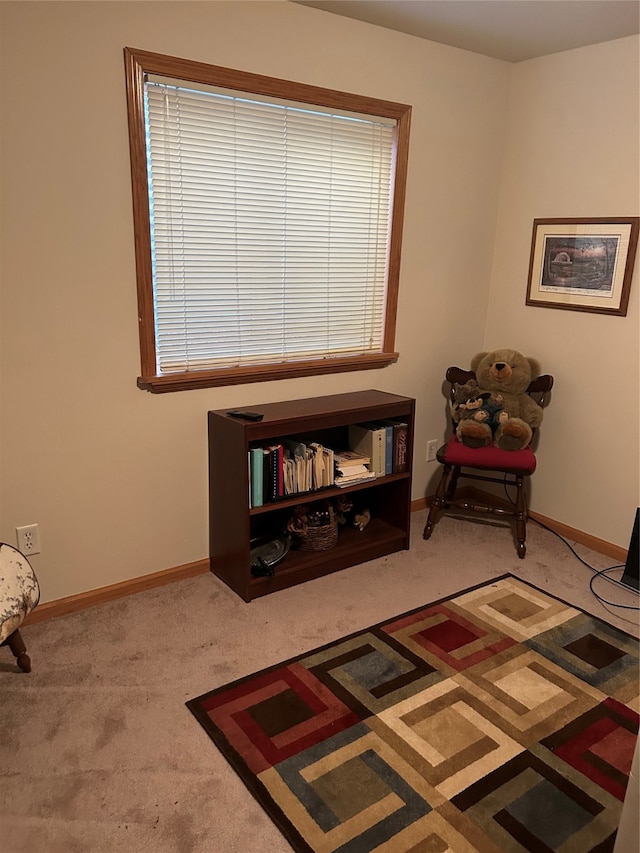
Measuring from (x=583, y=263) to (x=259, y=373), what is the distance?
5.53 feet

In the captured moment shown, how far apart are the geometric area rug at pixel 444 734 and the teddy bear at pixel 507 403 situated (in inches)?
34.4

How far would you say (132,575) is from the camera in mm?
2654

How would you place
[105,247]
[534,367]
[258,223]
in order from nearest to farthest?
[105,247] < [258,223] < [534,367]

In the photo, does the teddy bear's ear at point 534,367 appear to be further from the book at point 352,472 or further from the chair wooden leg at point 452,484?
the book at point 352,472

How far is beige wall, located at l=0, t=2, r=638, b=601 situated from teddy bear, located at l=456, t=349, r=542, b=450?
0.22 m

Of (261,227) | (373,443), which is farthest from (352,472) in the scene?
(261,227)

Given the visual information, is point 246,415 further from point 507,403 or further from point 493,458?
point 507,403

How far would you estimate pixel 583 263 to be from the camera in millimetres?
3061

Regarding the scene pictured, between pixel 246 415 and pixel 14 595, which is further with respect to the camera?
pixel 246 415

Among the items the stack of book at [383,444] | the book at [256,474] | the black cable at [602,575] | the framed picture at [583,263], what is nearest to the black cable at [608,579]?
the black cable at [602,575]

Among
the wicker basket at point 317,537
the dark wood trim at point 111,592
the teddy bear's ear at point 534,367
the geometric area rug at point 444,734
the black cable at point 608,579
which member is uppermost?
the teddy bear's ear at point 534,367

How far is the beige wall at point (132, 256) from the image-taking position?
2.13m

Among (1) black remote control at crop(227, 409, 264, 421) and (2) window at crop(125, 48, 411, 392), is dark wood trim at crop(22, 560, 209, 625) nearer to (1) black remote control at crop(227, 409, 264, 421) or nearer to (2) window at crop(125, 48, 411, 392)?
(1) black remote control at crop(227, 409, 264, 421)

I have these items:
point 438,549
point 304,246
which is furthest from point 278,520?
point 304,246
